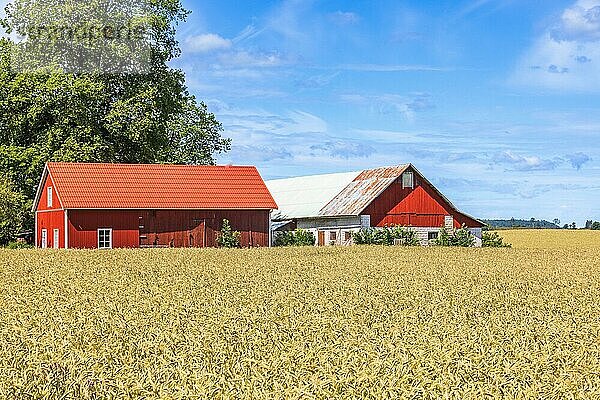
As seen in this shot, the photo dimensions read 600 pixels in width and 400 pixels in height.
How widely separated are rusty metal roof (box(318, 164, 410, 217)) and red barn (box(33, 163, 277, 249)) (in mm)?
5479

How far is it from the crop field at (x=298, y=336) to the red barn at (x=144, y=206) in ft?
72.2

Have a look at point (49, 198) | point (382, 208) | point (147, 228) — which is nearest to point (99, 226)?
point (147, 228)

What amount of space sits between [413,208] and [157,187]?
14.9m

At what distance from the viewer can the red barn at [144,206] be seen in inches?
1756

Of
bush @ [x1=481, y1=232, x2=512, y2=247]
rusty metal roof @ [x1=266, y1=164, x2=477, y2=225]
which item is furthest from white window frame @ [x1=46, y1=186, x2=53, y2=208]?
bush @ [x1=481, y1=232, x2=512, y2=247]

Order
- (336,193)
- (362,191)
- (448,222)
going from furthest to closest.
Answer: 1. (336,193)
2. (362,191)
3. (448,222)

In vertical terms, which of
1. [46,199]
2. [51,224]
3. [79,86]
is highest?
[79,86]

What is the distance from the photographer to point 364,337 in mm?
10469

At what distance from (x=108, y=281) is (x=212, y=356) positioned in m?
11.7

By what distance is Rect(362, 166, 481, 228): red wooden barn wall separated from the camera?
51500mm

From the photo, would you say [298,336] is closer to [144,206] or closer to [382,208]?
[144,206]

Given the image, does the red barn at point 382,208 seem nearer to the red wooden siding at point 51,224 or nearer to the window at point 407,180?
the window at point 407,180

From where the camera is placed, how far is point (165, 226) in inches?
1811

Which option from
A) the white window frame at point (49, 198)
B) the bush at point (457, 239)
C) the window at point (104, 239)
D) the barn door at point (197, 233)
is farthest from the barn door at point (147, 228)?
the bush at point (457, 239)
